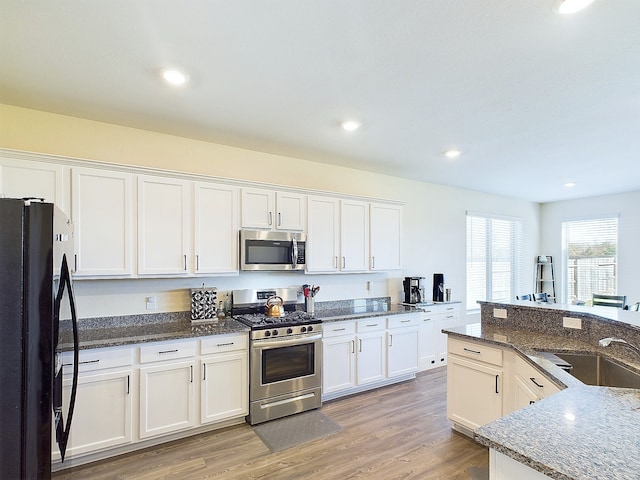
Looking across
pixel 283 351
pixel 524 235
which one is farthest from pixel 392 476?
pixel 524 235

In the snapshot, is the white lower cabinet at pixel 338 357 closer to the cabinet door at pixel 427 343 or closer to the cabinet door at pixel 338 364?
the cabinet door at pixel 338 364

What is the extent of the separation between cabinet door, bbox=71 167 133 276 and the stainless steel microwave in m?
1.03

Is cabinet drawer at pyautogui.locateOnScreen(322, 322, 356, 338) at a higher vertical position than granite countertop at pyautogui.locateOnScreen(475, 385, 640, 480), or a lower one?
lower

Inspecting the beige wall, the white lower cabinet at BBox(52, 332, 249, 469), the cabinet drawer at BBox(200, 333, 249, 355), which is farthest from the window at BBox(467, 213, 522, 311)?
the white lower cabinet at BBox(52, 332, 249, 469)

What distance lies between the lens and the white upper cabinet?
3.56m

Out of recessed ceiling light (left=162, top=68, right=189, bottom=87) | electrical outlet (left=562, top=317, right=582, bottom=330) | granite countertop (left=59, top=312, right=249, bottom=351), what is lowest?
granite countertop (left=59, top=312, right=249, bottom=351)

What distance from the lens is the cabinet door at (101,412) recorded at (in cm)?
251

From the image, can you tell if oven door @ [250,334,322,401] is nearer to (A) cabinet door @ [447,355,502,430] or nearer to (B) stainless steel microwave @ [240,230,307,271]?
(B) stainless steel microwave @ [240,230,307,271]

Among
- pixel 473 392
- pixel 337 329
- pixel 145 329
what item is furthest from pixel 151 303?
pixel 473 392

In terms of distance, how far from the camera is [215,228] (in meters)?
3.36

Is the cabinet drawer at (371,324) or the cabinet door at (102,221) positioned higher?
the cabinet door at (102,221)

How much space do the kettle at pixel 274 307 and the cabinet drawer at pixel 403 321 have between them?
1349 millimetres

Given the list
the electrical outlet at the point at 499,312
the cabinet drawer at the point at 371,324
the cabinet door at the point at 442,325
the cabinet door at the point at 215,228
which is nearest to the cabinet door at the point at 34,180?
the cabinet door at the point at 215,228

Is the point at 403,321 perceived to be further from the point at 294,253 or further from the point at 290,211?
the point at 290,211
